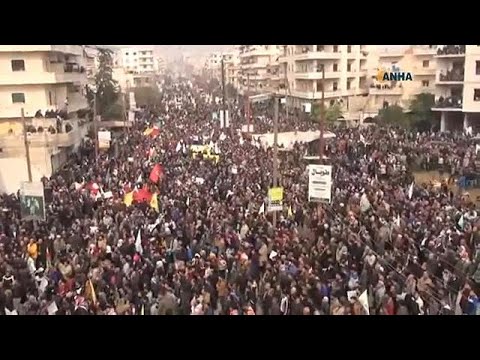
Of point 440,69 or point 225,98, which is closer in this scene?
point 440,69

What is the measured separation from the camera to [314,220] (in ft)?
19.2

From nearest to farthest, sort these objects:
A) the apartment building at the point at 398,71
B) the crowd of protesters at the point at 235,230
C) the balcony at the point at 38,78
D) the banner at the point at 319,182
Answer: the apartment building at the point at 398,71, the balcony at the point at 38,78, the crowd of protesters at the point at 235,230, the banner at the point at 319,182

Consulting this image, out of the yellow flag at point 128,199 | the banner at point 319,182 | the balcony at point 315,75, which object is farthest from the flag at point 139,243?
the balcony at point 315,75

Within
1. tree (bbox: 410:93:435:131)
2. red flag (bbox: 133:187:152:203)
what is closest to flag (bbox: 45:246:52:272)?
red flag (bbox: 133:187:152:203)

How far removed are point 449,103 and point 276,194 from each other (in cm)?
167

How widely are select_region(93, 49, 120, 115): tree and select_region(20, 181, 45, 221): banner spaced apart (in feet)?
2.83

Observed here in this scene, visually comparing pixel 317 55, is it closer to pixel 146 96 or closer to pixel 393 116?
pixel 393 116

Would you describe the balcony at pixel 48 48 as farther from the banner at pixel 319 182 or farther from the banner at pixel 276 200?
the banner at pixel 319 182

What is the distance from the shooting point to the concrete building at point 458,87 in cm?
552

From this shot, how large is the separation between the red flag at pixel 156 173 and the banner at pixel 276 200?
3.27 ft
